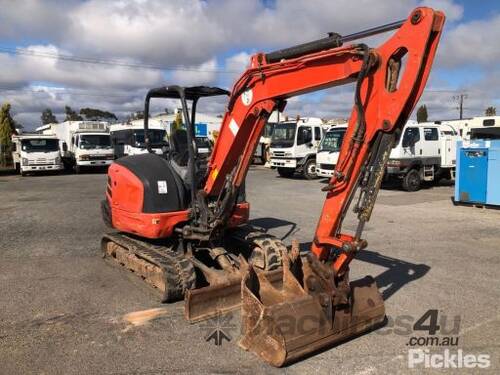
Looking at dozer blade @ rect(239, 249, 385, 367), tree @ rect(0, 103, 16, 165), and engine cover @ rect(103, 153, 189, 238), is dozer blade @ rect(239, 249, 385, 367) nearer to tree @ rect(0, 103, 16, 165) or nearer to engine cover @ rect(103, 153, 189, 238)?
engine cover @ rect(103, 153, 189, 238)

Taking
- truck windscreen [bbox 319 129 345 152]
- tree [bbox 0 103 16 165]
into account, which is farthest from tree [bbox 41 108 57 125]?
truck windscreen [bbox 319 129 345 152]

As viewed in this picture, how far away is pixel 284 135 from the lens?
866 inches

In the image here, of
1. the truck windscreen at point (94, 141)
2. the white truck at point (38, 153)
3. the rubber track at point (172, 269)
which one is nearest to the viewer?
the rubber track at point (172, 269)

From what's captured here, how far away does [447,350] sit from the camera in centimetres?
432

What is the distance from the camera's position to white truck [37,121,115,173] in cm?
2573

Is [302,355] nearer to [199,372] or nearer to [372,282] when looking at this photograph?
[199,372]

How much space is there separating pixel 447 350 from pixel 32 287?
496 cm

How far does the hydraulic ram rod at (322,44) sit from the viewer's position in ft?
13.2

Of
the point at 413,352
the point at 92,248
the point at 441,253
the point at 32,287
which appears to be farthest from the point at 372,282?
the point at 92,248

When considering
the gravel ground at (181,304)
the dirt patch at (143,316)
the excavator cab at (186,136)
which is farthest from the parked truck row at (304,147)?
the dirt patch at (143,316)

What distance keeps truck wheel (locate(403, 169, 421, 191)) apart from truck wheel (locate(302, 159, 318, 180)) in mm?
5268

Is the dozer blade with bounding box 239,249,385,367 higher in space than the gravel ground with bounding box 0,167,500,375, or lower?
higher

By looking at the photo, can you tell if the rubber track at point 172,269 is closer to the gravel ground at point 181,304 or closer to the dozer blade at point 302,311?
the gravel ground at point 181,304

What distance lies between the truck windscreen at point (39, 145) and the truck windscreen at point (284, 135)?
1229cm
